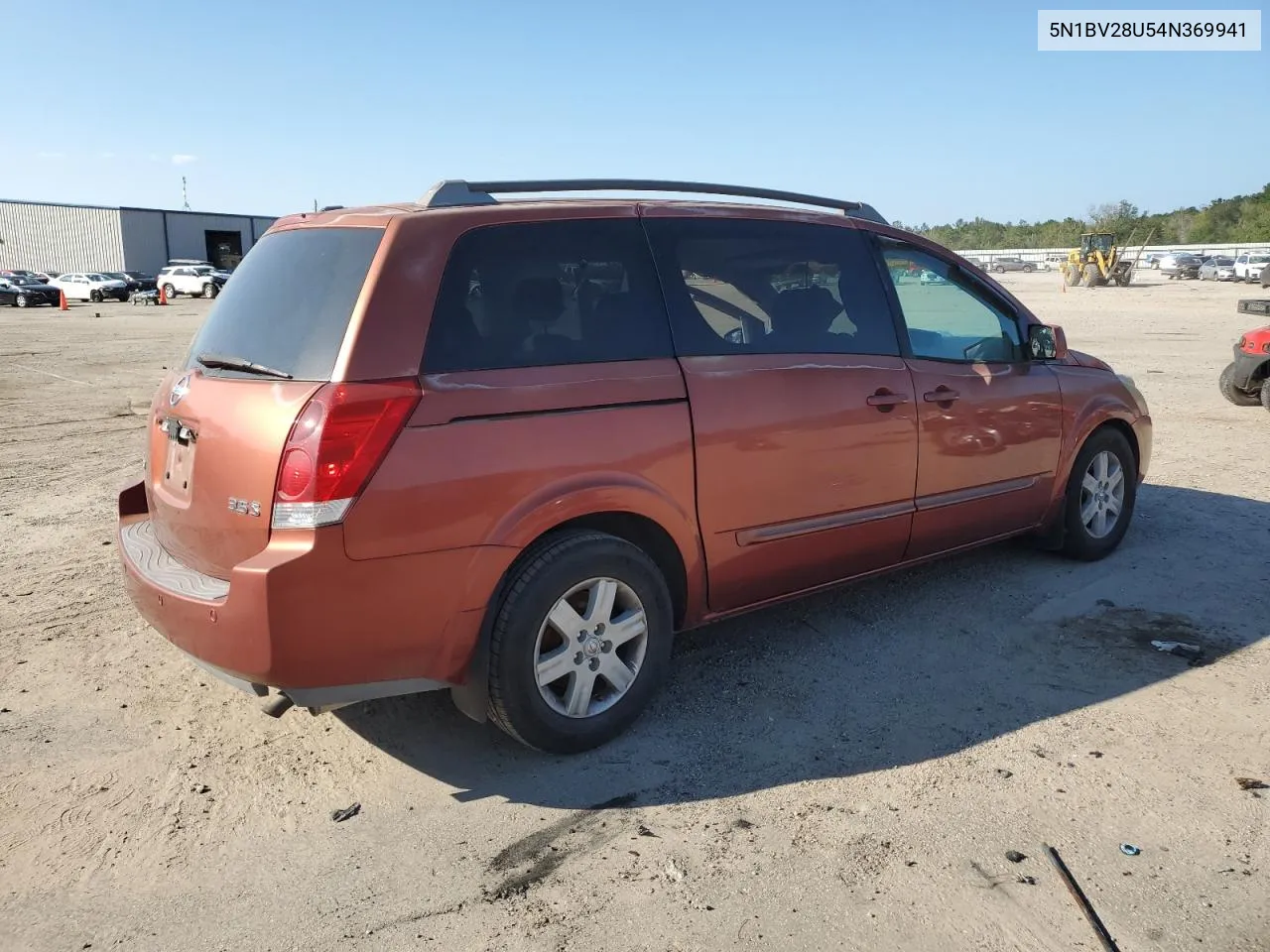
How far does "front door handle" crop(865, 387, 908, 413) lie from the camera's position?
14.1 feet

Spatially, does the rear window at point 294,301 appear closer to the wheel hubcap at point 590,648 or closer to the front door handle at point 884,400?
the wheel hubcap at point 590,648

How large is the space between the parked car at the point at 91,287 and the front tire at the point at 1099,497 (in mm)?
52211

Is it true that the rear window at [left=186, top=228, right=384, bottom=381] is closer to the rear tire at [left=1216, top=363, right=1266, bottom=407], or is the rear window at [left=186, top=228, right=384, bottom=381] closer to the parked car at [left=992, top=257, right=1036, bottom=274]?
the rear tire at [left=1216, top=363, right=1266, bottom=407]

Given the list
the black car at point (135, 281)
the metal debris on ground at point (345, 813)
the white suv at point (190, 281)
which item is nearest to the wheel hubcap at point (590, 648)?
the metal debris on ground at point (345, 813)

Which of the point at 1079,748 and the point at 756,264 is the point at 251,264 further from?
the point at 1079,748

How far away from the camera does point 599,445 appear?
3.42 m

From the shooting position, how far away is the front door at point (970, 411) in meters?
4.63

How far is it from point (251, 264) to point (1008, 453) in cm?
359

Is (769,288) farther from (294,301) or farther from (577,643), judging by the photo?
(294,301)

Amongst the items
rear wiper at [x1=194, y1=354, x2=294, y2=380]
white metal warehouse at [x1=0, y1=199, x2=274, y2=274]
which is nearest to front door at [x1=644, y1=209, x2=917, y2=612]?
rear wiper at [x1=194, y1=354, x2=294, y2=380]

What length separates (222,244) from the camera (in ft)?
231

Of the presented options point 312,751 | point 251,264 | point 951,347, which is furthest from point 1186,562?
point 251,264

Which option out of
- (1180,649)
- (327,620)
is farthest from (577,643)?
(1180,649)

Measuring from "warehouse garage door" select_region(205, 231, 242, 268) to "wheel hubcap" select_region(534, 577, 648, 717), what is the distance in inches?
2856
